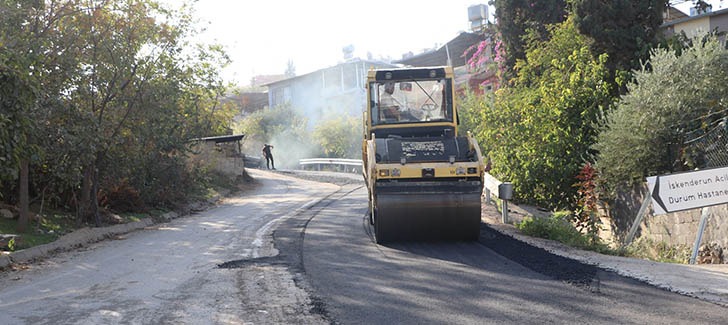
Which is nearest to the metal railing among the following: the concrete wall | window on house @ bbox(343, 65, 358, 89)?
window on house @ bbox(343, 65, 358, 89)

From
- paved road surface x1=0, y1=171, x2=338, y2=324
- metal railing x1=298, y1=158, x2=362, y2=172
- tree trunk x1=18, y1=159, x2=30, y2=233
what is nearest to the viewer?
paved road surface x1=0, y1=171, x2=338, y2=324

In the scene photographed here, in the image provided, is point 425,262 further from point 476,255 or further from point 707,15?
point 707,15

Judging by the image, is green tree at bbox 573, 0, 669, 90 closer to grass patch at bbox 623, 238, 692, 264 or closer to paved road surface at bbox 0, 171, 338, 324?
grass patch at bbox 623, 238, 692, 264

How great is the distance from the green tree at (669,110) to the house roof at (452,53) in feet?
123

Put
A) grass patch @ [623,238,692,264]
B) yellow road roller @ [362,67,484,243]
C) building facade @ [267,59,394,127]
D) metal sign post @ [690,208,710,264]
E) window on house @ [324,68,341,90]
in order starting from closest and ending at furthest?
1. metal sign post @ [690,208,710,264]
2. yellow road roller @ [362,67,484,243]
3. grass patch @ [623,238,692,264]
4. building facade @ [267,59,394,127]
5. window on house @ [324,68,341,90]

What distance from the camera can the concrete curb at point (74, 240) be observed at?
11891 mm

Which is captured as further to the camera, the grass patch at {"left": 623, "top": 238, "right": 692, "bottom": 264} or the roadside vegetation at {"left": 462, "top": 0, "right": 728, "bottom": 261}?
the roadside vegetation at {"left": 462, "top": 0, "right": 728, "bottom": 261}

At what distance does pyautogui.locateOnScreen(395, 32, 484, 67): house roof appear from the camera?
5238 centimetres

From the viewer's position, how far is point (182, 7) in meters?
25.2

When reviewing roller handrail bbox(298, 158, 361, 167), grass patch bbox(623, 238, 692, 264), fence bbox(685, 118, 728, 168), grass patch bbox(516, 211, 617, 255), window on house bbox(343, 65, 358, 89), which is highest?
window on house bbox(343, 65, 358, 89)

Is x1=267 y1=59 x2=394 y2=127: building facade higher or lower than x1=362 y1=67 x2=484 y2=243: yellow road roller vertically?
higher

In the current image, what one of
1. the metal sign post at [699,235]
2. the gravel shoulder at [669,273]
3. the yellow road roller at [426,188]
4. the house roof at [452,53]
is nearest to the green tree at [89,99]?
the yellow road roller at [426,188]

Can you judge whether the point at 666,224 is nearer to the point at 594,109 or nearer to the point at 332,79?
the point at 594,109

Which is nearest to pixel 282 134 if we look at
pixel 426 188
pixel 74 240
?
pixel 74 240
